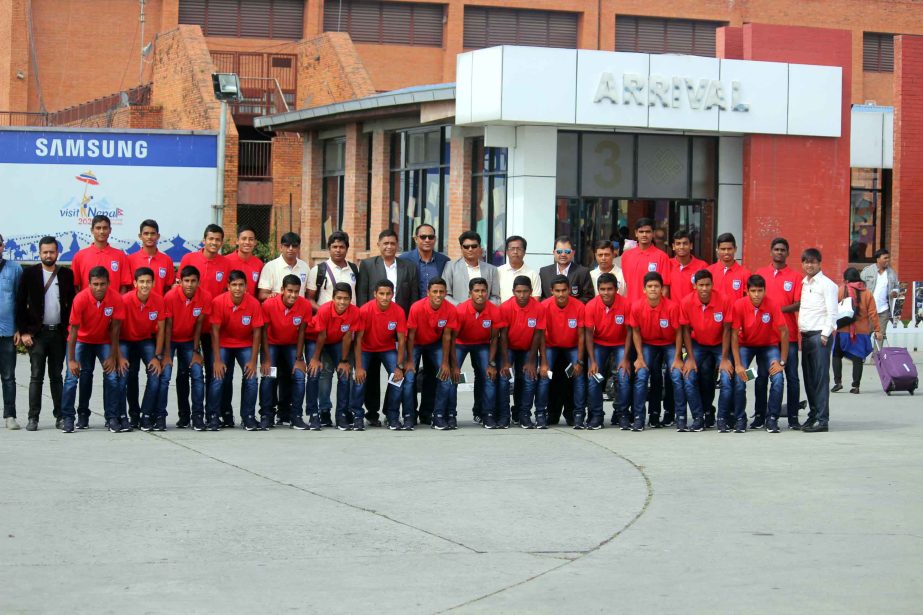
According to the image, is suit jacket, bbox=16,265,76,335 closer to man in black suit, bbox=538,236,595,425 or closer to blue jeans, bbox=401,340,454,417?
blue jeans, bbox=401,340,454,417

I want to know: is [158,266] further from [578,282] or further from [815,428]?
[815,428]

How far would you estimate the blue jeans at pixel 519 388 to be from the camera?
45.4ft

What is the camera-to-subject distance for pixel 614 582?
7.34 metres

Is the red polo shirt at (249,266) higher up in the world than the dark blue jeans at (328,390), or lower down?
higher up

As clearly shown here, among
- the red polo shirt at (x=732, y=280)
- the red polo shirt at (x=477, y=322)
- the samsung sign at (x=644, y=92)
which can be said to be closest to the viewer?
the red polo shirt at (x=477, y=322)

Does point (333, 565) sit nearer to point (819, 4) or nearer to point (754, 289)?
point (754, 289)

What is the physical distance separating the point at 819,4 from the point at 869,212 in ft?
56.2

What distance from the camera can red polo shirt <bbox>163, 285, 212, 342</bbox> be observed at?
1303 centimetres

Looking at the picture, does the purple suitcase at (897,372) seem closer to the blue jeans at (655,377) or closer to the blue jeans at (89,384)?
the blue jeans at (655,377)

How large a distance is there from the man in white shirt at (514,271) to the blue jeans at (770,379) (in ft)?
6.83

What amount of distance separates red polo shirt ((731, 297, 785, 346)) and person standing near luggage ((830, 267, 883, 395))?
189 inches

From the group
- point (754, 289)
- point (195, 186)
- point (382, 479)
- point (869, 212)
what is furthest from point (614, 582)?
point (869, 212)

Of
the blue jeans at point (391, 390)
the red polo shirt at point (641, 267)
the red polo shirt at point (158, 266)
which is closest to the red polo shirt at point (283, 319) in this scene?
the blue jeans at point (391, 390)

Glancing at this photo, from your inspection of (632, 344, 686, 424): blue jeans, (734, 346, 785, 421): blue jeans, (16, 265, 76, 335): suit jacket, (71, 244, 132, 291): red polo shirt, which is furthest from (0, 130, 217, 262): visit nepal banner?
(734, 346, 785, 421): blue jeans
